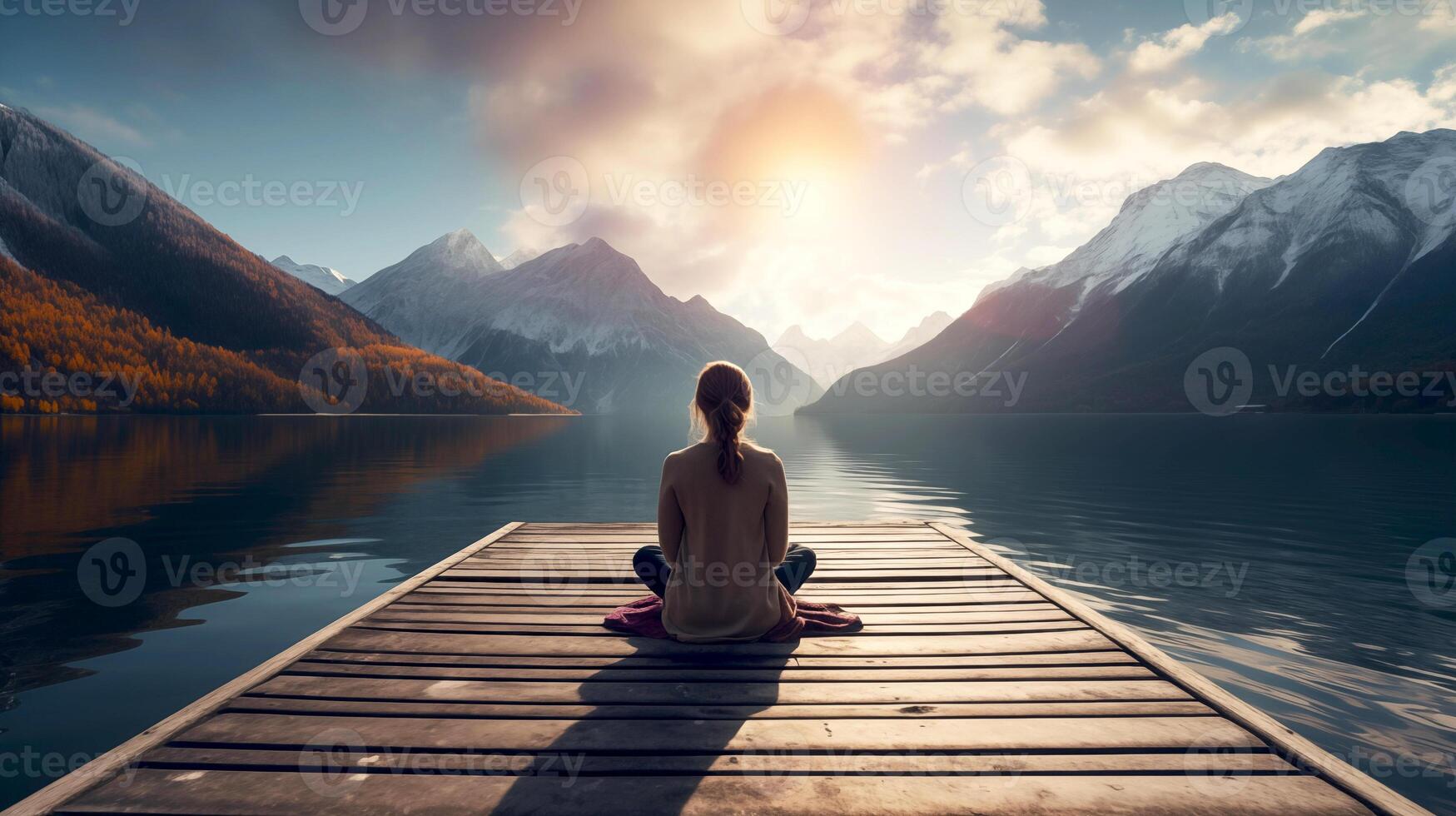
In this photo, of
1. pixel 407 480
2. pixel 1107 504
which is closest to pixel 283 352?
pixel 407 480

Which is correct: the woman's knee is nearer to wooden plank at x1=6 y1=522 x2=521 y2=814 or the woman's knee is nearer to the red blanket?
the red blanket

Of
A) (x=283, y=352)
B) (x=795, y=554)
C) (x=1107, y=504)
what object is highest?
(x=283, y=352)

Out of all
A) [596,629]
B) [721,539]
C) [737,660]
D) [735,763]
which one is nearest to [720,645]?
[737,660]

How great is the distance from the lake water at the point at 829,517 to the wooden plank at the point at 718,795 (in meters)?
4.75

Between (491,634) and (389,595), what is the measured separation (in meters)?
2.19

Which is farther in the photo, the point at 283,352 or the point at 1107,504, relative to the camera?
the point at 283,352

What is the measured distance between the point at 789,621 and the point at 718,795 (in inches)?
105

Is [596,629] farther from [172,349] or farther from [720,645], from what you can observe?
[172,349]

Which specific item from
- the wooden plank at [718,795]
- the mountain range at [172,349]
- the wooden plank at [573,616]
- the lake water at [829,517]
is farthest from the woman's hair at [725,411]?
the mountain range at [172,349]

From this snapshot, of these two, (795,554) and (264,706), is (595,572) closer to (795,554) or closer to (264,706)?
(795,554)

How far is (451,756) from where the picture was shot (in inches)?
169

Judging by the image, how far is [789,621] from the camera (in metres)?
Result: 6.48

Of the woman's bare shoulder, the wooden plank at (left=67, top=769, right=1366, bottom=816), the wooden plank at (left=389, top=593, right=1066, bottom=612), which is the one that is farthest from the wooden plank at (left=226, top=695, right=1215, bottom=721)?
the wooden plank at (left=389, top=593, right=1066, bottom=612)

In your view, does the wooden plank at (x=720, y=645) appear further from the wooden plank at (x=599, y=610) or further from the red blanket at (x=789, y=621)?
the wooden plank at (x=599, y=610)
